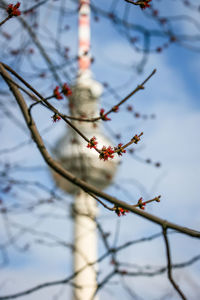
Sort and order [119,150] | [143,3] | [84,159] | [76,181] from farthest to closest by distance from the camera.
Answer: [84,159] → [143,3] → [119,150] → [76,181]

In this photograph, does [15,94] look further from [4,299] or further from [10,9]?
[4,299]

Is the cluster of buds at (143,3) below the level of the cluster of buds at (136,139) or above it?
above

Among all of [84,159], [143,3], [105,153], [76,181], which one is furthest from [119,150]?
[84,159]

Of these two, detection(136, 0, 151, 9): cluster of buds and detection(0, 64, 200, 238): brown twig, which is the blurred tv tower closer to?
detection(0, 64, 200, 238): brown twig

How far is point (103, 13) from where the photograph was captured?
5.12 m

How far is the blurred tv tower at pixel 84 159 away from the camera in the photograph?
14.8ft

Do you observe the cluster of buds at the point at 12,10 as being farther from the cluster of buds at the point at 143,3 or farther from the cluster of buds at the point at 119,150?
the cluster of buds at the point at 119,150

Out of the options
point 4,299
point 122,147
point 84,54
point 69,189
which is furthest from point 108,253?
point 69,189

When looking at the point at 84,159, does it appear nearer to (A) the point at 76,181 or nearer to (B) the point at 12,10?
(B) the point at 12,10

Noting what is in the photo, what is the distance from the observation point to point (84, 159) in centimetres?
470

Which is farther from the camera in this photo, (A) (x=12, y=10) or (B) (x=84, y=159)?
(B) (x=84, y=159)

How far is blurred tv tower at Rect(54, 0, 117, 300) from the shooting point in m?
4.52

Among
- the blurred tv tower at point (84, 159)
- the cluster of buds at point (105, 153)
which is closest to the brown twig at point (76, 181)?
the cluster of buds at point (105, 153)

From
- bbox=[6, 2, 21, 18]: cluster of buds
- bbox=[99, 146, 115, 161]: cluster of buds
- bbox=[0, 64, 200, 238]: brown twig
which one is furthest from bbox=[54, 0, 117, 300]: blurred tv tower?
bbox=[6, 2, 21, 18]: cluster of buds
